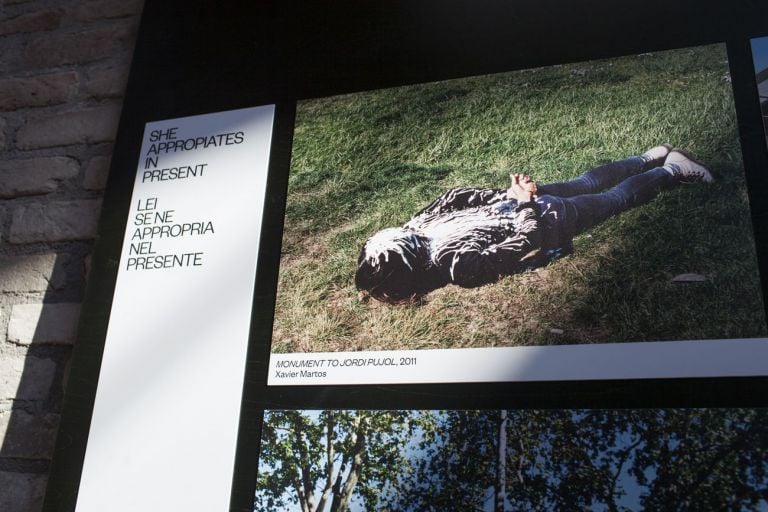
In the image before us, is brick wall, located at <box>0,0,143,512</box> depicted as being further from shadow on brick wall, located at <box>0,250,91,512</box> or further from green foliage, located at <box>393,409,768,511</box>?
green foliage, located at <box>393,409,768,511</box>

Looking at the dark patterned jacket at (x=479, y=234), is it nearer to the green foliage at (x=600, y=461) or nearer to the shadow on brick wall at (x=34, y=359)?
the green foliage at (x=600, y=461)

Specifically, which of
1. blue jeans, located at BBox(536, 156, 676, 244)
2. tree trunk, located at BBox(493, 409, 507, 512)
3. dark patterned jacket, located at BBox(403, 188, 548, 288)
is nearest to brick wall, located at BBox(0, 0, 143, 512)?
dark patterned jacket, located at BBox(403, 188, 548, 288)

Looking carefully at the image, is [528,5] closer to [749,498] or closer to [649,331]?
[649,331]

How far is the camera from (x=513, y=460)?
1215mm

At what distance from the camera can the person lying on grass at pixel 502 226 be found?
4.34ft

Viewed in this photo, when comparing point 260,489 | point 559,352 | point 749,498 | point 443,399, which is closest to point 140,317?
point 260,489

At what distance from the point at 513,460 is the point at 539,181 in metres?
0.53

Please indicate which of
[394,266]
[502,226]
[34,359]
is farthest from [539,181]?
[34,359]

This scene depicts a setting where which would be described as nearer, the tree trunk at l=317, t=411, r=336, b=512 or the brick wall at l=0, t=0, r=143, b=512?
the tree trunk at l=317, t=411, r=336, b=512

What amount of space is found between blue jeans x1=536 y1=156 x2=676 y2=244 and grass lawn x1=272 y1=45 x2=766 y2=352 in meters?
0.02

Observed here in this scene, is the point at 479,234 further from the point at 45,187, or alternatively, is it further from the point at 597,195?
the point at 45,187

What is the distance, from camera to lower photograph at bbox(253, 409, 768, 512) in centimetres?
113

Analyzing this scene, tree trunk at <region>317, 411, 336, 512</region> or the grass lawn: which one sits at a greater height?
the grass lawn

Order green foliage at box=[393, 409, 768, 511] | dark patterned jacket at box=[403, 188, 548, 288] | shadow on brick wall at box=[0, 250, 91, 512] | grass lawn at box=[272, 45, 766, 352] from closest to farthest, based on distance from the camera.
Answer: green foliage at box=[393, 409, 768, 511] → grass lawn at box=[272, 45, 766, 352] → dark patterned jacket at box=[403, 188, 548, 288] → shadow on brick wall at box=[0, 250, 91, 512]
